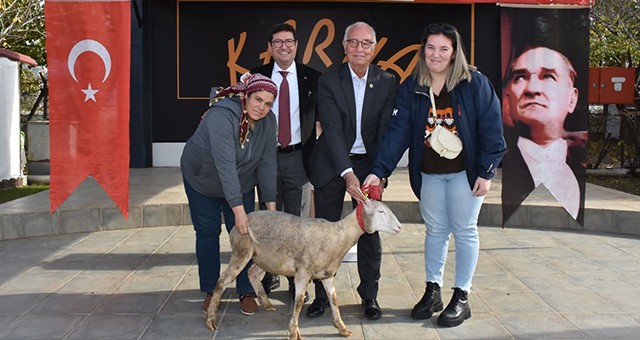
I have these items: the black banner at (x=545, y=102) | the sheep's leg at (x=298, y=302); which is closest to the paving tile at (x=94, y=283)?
the sheep's leg at (x=298, y=302)

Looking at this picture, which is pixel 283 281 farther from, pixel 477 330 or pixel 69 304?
pixel 477 330

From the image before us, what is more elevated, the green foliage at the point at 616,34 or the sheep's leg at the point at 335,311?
the green foliage at the point at 616,34

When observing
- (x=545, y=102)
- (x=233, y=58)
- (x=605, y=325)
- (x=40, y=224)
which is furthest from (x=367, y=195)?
(x=233, y=58)

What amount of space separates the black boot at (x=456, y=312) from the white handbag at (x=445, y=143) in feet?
2.94

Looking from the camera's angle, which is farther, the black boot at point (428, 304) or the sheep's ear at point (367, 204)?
the black boot at point (428, 304)


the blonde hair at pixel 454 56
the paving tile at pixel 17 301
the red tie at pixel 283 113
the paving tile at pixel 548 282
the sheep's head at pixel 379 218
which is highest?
the blonde hair at pixel 454 56

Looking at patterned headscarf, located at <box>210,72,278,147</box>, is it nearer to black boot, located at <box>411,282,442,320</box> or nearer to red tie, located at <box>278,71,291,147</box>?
red tie, located at <box>278,71,291,147</box>

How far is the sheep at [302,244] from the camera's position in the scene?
13.7ft

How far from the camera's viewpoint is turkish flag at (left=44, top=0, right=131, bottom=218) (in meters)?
6.05

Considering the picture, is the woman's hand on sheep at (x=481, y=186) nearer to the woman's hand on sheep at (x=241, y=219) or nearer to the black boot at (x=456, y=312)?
the black boot at (x=456, y=312)

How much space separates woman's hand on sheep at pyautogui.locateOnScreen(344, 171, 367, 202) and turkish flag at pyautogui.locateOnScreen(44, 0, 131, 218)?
8.55 ft

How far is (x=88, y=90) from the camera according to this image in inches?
241

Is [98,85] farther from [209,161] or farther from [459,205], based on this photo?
[459,205]

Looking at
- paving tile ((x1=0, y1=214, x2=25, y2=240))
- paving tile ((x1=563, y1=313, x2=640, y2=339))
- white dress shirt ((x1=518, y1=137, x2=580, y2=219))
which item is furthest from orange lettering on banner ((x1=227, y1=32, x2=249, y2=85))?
paving tile ((x1=563, y1=313, x2=640, y2=339))
